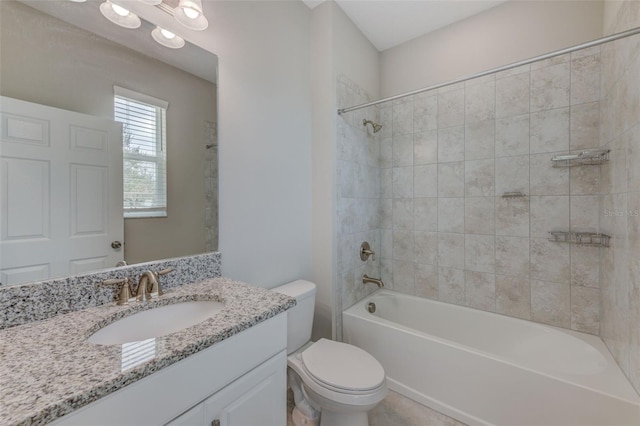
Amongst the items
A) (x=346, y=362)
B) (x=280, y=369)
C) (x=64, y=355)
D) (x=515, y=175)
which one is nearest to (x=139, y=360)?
(x=64, y=355)

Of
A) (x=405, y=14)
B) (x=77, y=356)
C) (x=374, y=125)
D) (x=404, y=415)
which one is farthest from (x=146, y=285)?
(x=405, y=14)

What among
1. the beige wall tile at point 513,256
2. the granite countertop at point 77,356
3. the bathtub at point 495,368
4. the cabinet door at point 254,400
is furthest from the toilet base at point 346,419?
the beige wall tile at point 513,256

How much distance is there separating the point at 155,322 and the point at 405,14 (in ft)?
8.27

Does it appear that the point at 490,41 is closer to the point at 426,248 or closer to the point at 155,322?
the point at 426,248

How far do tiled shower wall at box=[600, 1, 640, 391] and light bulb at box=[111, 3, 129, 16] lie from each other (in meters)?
2.13

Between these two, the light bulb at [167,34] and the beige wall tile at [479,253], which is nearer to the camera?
the light bulb at [167,34]

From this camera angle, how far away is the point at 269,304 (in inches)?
37.9

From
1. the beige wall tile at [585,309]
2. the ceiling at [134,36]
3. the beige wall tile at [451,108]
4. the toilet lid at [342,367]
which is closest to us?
the ceiling at [134,36]

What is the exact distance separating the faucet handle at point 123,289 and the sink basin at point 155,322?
0.08m

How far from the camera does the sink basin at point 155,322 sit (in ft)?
2.75

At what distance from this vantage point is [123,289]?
963 mm

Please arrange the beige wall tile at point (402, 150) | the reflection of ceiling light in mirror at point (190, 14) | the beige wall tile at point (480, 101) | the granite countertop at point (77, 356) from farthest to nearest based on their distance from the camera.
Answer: the beige wall tile at point (402, 150), the beige wall tile at point (480, 101), the reflection of ceiling light in mirror at point (190, 14), the granite countertop at point (77, 356)

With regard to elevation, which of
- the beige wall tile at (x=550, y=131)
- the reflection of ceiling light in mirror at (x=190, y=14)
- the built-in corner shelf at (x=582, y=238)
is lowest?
the built-in corner shelf at (x=582, y=238)

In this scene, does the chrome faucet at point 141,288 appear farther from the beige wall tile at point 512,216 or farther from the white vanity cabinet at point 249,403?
the beige wall tile at point 512,216
